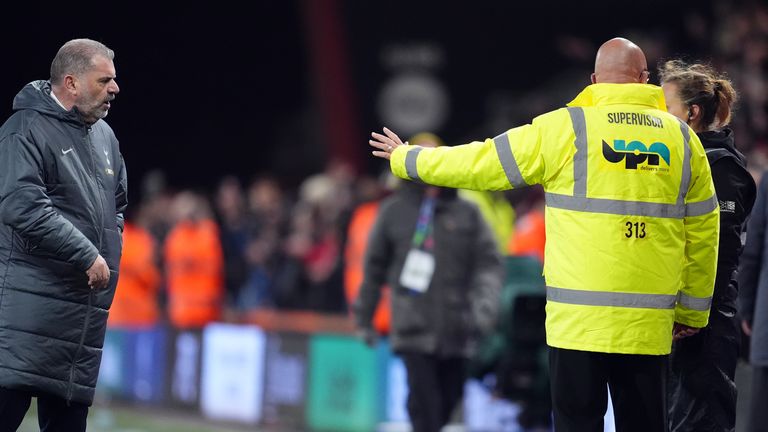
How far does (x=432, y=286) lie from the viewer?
384 inches

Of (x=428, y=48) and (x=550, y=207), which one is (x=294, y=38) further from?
(x=550, y=207)

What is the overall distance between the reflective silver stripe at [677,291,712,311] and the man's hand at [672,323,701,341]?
171 mm

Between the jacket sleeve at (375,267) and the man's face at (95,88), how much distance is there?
3.55 m

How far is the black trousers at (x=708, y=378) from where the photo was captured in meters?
7.03

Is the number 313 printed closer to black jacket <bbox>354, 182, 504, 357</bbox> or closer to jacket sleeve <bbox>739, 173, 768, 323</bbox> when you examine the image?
jacket sleeve <bbox>739, 173, 768, 323</bbox>

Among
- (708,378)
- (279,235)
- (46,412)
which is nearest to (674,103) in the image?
(708,378)

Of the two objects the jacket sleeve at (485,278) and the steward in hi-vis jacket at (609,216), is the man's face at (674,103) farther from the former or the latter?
the jacket sleeve at (485,278)

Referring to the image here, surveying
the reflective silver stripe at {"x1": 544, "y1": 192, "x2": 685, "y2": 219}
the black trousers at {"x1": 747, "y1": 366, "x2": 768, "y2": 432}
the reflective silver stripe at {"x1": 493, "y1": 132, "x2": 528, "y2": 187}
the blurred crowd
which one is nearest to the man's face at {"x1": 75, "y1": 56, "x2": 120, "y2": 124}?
the reflective silver stripe at {"x1": 493, "y1": 132, "x2": 528, "y2": 187}

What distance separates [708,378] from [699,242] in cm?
80

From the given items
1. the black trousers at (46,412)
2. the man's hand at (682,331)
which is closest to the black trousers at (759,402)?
the man's hand at (682,331)

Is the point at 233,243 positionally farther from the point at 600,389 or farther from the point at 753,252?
the point at 600,389

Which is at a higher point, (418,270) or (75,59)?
(75,59)

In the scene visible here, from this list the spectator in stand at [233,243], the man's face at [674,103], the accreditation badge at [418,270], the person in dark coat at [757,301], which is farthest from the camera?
the spectator in stand at [233,243]

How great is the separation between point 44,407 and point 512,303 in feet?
16.4
